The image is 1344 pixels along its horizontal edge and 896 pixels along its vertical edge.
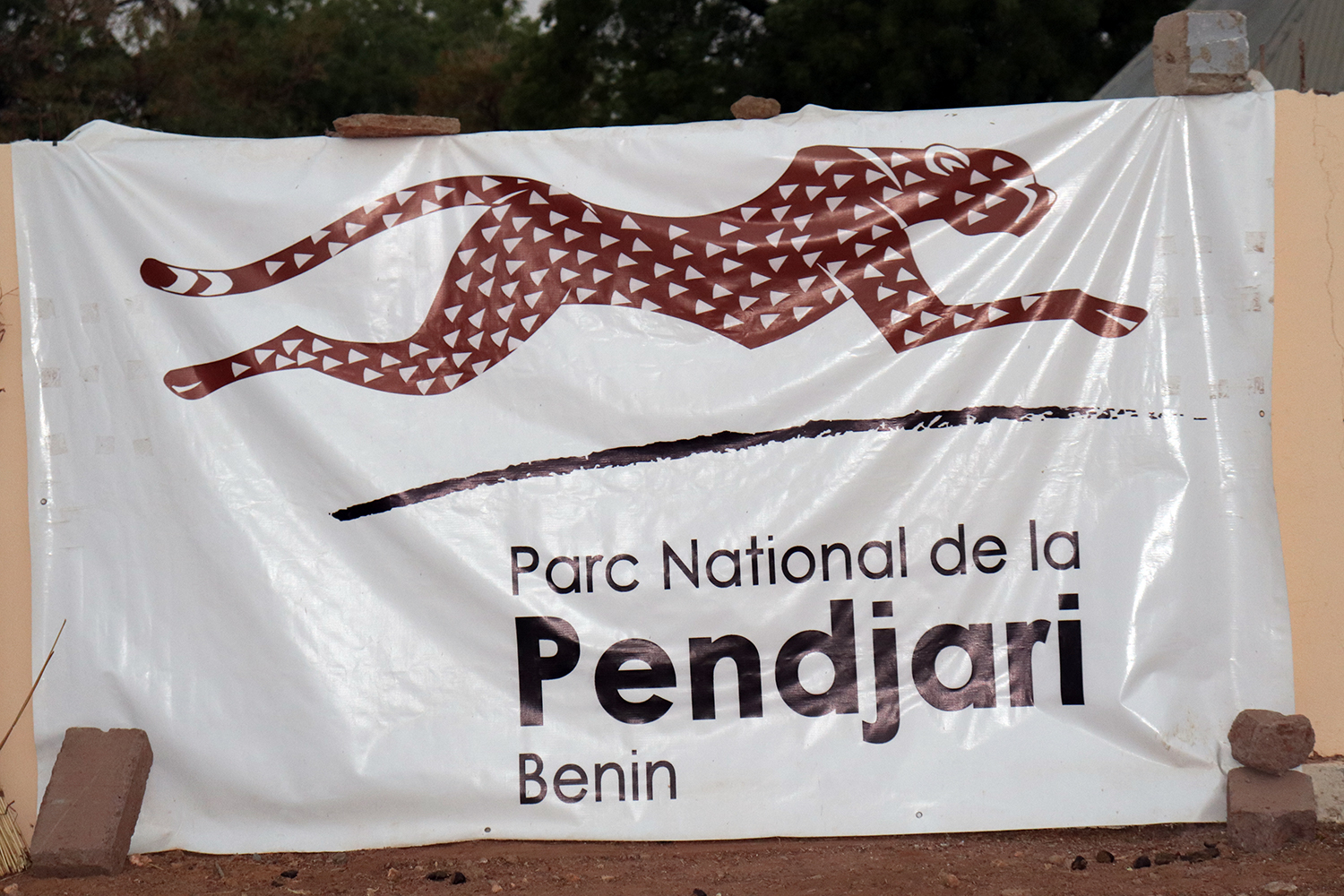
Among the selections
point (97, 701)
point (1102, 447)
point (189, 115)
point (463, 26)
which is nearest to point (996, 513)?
point (1102, 447)

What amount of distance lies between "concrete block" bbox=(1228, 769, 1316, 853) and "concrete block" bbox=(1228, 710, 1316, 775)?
39 mm

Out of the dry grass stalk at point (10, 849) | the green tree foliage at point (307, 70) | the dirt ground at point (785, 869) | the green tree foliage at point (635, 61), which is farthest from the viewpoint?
the green tree foliage at point (307, 70)

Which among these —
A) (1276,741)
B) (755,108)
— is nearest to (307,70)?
(755,108)

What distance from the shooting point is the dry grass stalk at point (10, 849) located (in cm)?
317

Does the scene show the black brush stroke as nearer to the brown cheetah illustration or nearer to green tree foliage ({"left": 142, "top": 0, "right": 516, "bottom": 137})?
the brown cheetah illustration

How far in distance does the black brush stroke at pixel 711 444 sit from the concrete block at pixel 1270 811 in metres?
1.02

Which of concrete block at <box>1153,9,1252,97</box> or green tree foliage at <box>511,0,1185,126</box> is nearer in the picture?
concrete block at <box>1153,9,1252,97</box>

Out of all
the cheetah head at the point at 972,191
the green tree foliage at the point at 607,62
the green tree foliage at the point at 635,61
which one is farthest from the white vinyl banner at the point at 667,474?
the green tree foliage at the point at 635,61

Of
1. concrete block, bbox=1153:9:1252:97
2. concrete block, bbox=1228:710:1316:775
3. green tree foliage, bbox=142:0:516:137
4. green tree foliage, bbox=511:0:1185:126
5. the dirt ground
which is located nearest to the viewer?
the dirt ground

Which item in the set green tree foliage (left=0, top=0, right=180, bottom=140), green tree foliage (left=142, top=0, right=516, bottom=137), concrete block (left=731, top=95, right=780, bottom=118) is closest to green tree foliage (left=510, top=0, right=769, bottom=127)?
green tree foliage (left=142, top=0, right=516, bottom=137)

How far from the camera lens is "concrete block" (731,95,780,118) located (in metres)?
3.36

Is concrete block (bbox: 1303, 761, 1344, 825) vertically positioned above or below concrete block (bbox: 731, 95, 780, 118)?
below

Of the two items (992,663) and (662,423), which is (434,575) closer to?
(662,423)

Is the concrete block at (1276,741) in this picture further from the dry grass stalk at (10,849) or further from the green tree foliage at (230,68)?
the green tree foliage at (230,68)
